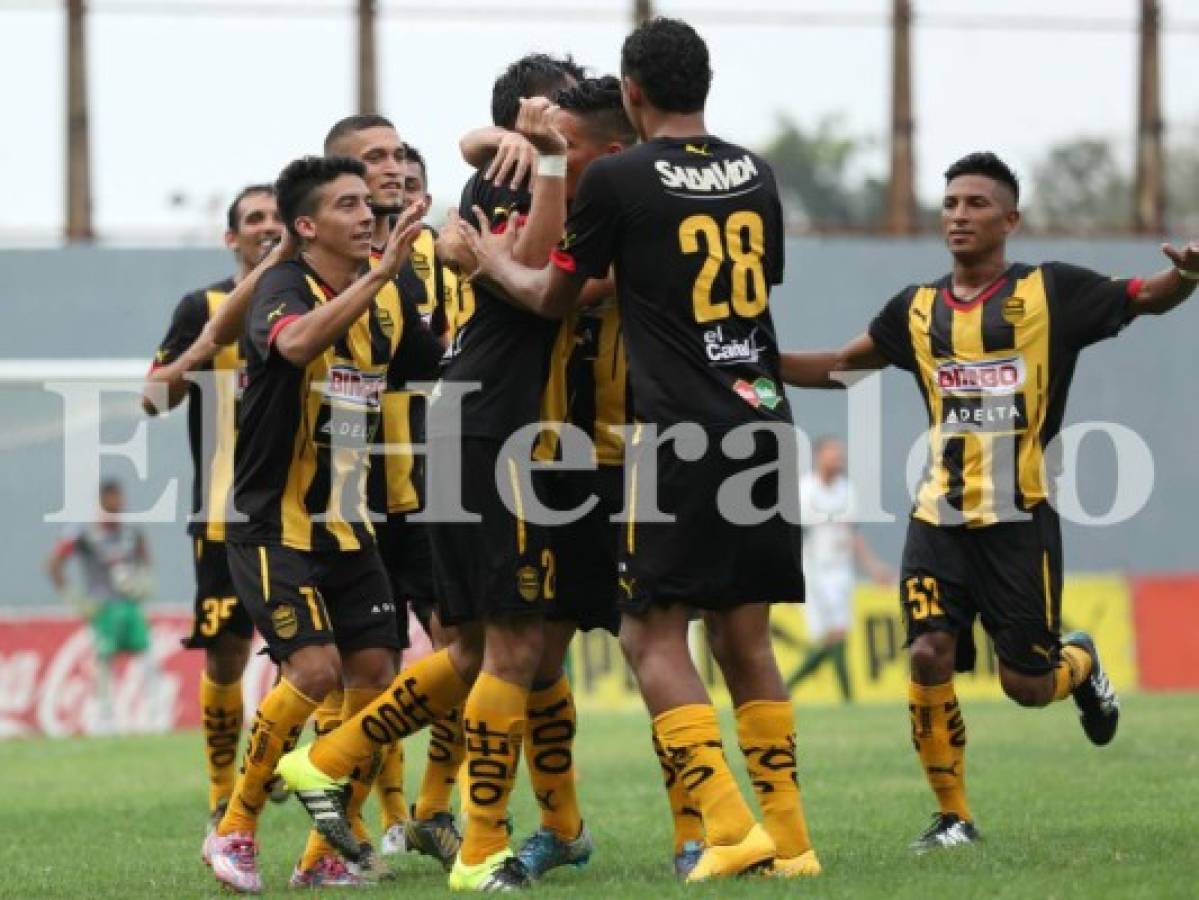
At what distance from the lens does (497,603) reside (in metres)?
7.29

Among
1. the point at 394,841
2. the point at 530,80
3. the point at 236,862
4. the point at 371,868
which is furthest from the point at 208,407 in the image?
the point at 236,862

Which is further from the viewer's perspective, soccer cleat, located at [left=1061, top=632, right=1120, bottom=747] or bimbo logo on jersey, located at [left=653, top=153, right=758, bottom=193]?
soccer cleat, located at [left=1061, top=632, right=1120, bottom=747]

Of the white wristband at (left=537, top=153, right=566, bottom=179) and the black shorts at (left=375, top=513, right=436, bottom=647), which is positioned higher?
the white wristband at (left=537, top=153, right=566, bottom=179)

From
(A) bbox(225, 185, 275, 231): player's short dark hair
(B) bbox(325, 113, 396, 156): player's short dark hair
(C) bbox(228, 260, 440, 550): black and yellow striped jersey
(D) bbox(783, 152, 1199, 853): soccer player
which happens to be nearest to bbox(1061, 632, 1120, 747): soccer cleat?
(D) bbox(783, 152, 1199, 853): soccer player

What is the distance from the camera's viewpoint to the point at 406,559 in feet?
30.5

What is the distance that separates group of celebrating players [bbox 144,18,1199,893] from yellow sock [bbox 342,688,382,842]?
0.07ft

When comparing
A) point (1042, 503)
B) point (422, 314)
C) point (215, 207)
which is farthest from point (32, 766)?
point (215, 207)

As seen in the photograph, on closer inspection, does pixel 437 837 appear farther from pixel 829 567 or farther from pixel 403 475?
pixel 829 567

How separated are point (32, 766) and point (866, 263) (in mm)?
15089

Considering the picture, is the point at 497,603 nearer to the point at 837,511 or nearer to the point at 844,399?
the point at 837,511

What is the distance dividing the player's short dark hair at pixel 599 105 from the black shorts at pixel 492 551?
114 cm

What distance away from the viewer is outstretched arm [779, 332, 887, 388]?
8.77 m

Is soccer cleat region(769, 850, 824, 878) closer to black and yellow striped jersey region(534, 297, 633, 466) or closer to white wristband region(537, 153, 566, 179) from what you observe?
black and yellow striped jersey region(534, 297, 633, 466)

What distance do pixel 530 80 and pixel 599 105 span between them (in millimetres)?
609
